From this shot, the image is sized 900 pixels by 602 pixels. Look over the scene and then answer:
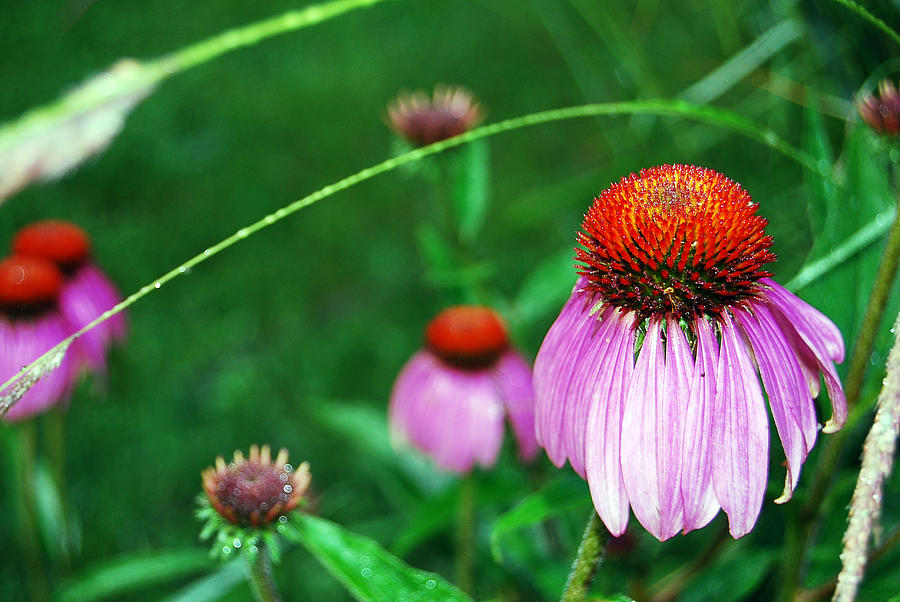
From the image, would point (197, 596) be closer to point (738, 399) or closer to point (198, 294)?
point (738, 399)

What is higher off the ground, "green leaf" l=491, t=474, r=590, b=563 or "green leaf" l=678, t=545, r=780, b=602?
"green leaf" l=491, t=474, r=590, b=563

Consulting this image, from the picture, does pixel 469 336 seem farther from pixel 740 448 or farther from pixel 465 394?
pixel 740 448

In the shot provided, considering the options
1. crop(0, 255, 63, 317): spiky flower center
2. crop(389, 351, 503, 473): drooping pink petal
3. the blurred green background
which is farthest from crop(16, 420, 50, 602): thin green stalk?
crop(389, 351, 503, 473): drooping pink petal

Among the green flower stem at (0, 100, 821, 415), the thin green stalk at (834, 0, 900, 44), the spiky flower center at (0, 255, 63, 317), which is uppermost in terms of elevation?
the spiky flower center at (0, 255, 63, 317)

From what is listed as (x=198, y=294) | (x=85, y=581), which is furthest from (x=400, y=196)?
(x=85, y=581)

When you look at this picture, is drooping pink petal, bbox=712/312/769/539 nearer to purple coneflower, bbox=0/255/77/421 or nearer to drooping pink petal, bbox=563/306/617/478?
drooping pink petal, bbox=563/306/617/478

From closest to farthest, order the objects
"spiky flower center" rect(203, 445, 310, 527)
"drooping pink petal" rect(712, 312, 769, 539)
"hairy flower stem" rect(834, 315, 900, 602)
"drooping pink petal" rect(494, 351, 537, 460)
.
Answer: "hairy flower stem" rect(834, 315, 900, 602) → "drooping pink petal" rect(712, 312, 769, 539) → "spiky flower center" rect(203, 445, 310, 527) → "drooping pink petal" rect(494, 351, 537, 460)
